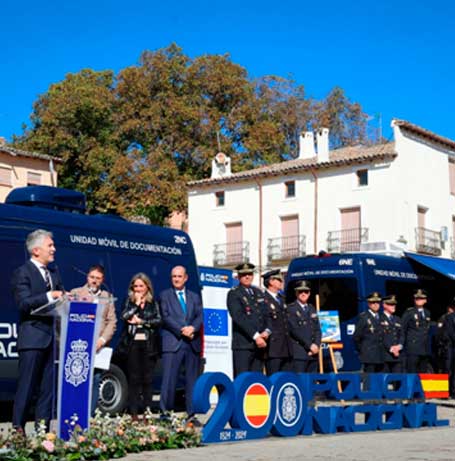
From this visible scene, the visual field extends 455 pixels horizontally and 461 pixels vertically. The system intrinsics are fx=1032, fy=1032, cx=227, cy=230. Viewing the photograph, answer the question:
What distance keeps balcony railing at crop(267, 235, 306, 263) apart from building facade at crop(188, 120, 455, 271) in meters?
0.05

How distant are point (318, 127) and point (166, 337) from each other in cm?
4950

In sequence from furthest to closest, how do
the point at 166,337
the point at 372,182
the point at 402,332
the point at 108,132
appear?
the point at 108,132 → the point at 372,182 → the point at 402,332 → the point at 166,337

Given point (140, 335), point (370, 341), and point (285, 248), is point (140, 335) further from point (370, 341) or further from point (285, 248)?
point (285, 248)

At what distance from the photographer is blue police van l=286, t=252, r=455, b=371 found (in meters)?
20.2

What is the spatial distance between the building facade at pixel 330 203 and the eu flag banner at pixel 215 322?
33368 millimetres

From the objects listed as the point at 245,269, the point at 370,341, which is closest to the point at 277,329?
the point at 245,269

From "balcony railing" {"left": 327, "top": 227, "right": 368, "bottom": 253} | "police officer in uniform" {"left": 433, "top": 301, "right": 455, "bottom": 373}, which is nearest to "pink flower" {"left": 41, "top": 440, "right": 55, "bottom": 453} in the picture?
"police officer in uniform" {"left": 433, "top": 301, "right": 455, "bottom": 373}

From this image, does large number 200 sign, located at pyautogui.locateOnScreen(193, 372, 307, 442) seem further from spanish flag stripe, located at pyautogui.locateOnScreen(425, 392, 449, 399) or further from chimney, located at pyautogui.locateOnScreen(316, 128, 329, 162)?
chimney, located at pyautogui.locateOnScreen(316, 128, 329, 162)

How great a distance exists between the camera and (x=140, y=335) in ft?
36.2

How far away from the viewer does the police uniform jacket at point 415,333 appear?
18.0m

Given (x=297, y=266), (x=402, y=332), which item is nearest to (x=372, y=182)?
(x=297, y=266)

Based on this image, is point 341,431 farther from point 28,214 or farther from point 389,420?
point 28,214

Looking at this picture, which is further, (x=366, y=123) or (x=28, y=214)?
(x=366, y=123)

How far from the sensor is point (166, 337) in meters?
11.4
